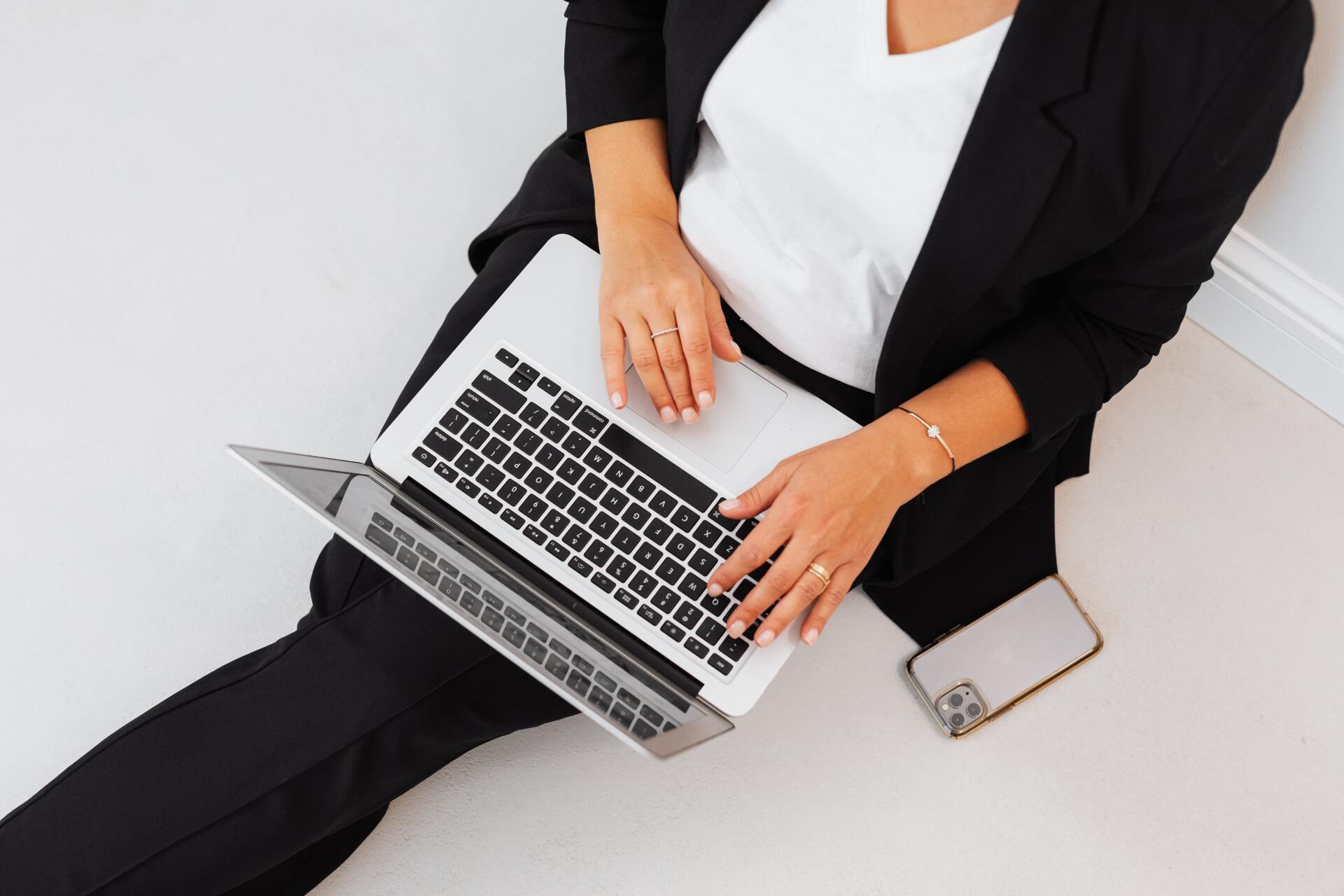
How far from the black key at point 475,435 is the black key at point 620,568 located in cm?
16

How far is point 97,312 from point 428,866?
877 millimetres

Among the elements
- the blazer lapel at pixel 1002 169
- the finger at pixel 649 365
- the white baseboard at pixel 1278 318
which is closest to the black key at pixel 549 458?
the finger at pixel 649 365

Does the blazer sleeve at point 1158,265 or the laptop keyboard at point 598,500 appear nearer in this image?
the blazer sleeve at point 1158,265

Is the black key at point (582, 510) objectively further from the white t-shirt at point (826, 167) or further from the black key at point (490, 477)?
the white t-shirt at point (826, 167)

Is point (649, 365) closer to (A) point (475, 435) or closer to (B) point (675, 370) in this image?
(B) point (675, 370)

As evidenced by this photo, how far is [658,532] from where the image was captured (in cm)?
90

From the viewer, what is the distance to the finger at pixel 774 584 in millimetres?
864

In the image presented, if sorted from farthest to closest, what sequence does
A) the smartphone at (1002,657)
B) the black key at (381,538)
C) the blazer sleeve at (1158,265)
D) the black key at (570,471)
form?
the smartphone at (1002,657) → the black key at (570,471) → the black key at (381,538) → the blazer sleeve at (1158,265)


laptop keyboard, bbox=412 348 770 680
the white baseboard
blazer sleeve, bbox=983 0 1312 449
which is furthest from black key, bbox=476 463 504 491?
the white baseboard

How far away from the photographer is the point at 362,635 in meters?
0.99

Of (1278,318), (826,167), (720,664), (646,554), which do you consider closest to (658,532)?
(646,554)

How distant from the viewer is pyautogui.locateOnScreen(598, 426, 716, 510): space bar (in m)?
0.91

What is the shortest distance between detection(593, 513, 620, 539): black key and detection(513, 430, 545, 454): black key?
3.4 inches

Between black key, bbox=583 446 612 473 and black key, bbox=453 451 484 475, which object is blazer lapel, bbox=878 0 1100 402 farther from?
black key, bbox=453 451 484 475
